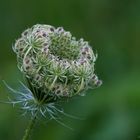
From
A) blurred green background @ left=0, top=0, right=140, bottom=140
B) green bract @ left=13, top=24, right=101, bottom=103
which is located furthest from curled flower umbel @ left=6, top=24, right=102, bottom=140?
blurred green background @ left=0, top=0, right=140, bottom=140

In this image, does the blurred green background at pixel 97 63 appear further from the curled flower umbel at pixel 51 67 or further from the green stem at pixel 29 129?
the green stem at pixel 29 129

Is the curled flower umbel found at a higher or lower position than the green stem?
higher

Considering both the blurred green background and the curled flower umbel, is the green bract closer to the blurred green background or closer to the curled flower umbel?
the curled flower umbel

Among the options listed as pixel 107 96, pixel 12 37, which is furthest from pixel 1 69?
pixel 107 96

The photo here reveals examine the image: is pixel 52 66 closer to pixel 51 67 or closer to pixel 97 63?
pixel 51 67

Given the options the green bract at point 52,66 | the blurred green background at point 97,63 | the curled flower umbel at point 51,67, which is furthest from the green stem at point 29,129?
the blurred green background at point 97,63

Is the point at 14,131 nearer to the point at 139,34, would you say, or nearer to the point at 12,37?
the point at 12,37

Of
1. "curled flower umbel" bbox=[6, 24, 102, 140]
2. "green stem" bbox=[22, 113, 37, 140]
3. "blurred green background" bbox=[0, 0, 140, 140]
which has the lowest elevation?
"green stem" bbox=[22, 113, 37, 140]
